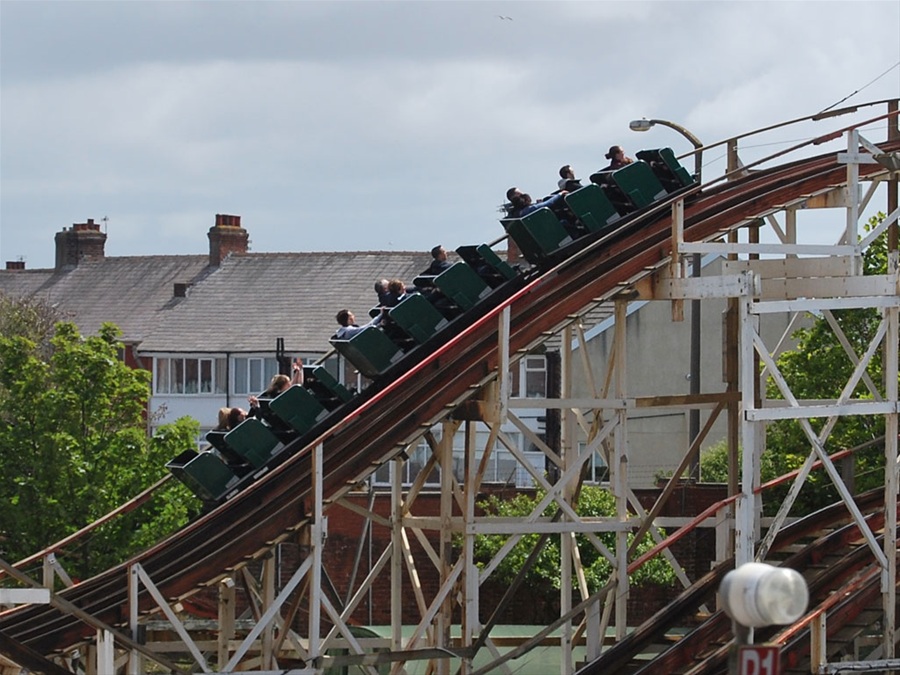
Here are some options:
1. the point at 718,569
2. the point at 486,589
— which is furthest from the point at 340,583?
the point at 718,569

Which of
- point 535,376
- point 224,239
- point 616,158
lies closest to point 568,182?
point 616,158

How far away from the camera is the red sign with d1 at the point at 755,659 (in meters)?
11.8

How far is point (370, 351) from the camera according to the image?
24484 mm

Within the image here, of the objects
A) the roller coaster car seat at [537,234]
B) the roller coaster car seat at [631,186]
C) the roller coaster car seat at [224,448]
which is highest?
the roller coaster car seat at [631,186]

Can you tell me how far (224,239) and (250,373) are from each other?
27.2 feet

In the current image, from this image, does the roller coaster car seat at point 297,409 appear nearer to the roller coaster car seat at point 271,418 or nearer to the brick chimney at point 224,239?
the roller coaster car seat at point 271,418

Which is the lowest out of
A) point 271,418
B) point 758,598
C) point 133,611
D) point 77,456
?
point 133,611

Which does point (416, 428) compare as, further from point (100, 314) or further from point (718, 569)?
point (100, 314)

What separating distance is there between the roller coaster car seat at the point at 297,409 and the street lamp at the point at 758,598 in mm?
13084

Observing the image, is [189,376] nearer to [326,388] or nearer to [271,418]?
[326,388]

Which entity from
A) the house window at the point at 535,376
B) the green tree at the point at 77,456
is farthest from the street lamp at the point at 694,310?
the house window at the point at 535,376

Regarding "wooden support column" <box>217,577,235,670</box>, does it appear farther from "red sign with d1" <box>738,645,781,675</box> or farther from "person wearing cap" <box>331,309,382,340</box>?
"red sign with d1" <box>738,645,781,675</box>

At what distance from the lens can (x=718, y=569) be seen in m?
25.1

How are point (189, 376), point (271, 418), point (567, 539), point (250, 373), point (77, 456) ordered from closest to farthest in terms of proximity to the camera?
point (271, 418) → point (567, 539) → point (77, 456) → point (250, 373) → point (189, 376)
